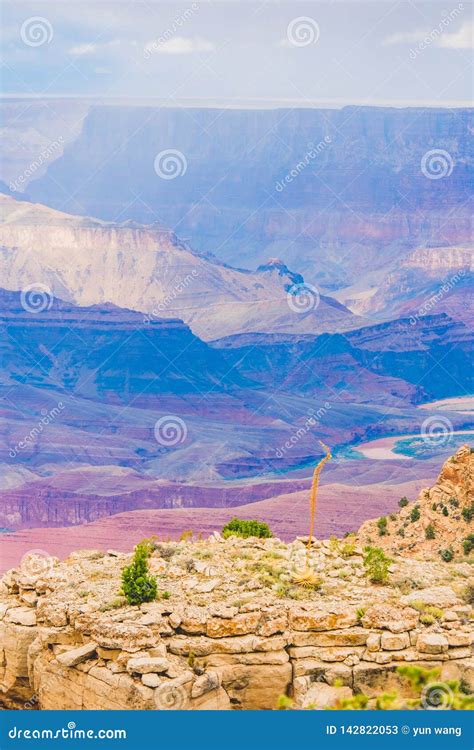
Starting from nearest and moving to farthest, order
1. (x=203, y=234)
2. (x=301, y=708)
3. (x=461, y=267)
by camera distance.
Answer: (x=301, y=708), (x=461, y=267), (x=203, y=234)

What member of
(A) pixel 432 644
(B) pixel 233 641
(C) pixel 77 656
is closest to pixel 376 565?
(A) pixel 432 644

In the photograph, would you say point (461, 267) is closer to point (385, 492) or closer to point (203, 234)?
point (203, 234)

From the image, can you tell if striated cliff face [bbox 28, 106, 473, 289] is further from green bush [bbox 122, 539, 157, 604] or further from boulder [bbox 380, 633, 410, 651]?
boulder [bbox 380, 633, 410, 651]

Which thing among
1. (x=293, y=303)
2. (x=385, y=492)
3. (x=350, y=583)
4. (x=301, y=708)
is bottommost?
(x=301, y=708)

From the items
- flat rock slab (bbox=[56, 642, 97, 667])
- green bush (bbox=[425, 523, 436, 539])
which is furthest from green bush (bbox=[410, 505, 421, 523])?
flat rock slab (bbox=[56, 642, 97, 667])

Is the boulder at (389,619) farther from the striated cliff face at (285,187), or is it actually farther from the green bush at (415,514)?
the striated cliff face at (285,187)

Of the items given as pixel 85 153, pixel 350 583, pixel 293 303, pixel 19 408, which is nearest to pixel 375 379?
pixel 293 303

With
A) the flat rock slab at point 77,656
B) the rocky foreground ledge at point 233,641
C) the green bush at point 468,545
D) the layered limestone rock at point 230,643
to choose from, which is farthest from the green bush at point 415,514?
the flat rock slab at point 77,656
